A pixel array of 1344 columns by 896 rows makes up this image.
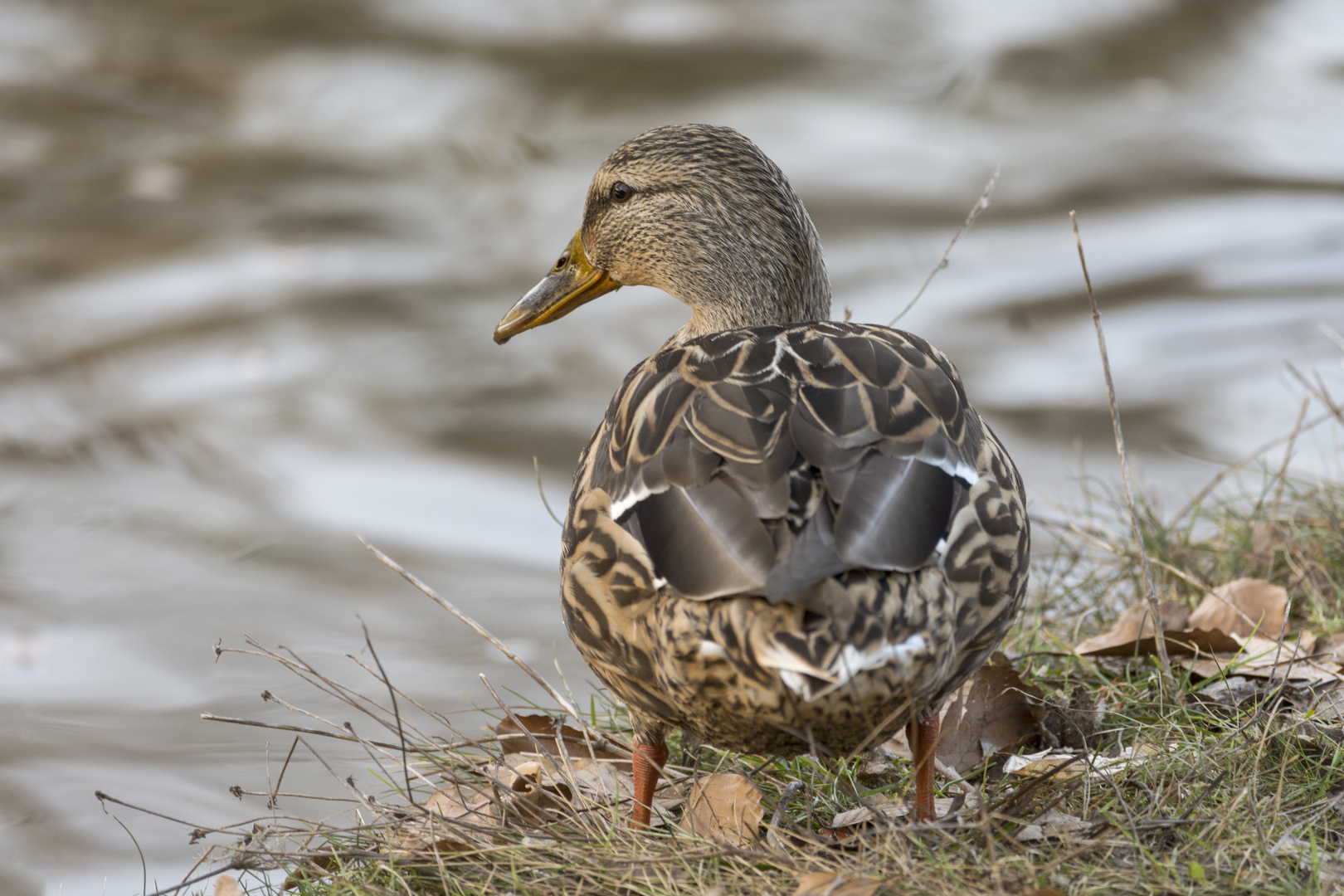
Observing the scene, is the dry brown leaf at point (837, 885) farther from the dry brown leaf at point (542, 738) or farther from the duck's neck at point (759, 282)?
the duck's neck at point (759, 282)

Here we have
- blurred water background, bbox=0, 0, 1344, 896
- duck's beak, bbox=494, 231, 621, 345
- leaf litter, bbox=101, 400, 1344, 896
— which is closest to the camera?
leaf litter, bbox=101, 400, 1344, 896

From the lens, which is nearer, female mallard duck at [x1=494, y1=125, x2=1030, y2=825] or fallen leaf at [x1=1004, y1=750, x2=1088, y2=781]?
female mallard duck at [x1=494, y1=125, x2=1030, y2=825]

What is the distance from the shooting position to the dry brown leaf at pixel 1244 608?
353 cm

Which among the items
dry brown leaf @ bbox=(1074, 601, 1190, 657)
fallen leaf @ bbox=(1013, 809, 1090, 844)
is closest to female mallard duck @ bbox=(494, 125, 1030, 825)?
fallen leaf @ bbox=(1013, 809, 1090, 844)

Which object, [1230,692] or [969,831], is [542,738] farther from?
[1230,692]

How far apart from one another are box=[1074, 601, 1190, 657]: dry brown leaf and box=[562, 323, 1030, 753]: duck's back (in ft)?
2.63

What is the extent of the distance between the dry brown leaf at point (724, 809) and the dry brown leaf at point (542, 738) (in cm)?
48

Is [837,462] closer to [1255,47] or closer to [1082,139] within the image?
[1082,139]

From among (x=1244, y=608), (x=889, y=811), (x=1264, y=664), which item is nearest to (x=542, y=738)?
(x=889, y=811)

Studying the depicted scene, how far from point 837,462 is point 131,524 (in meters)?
4.48

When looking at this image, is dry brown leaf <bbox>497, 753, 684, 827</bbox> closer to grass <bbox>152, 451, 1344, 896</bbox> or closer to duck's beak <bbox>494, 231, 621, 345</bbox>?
grass <bbox>152, 451, 1344, 896</bbox>

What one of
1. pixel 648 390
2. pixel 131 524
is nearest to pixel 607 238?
pixel 648 390

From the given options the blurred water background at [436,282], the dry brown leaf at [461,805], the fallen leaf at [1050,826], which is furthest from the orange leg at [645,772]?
the blurred water background at [436,282]

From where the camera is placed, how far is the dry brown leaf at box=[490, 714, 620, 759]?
328cm
